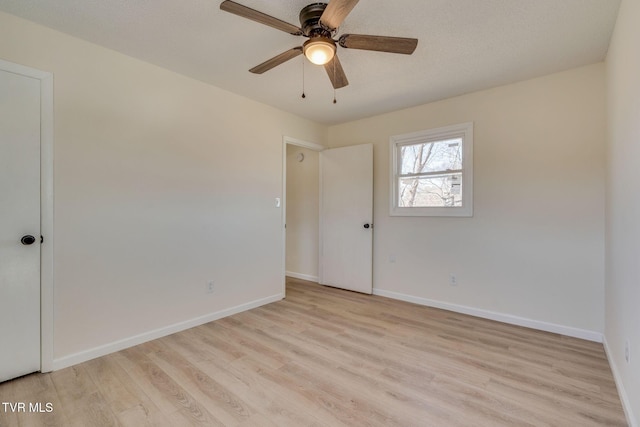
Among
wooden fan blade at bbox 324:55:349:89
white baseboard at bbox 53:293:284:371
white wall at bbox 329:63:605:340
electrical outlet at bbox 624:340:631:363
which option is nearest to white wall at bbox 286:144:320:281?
white baseboard at bbox 53:293:284:371

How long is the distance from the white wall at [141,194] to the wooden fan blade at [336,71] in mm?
1474

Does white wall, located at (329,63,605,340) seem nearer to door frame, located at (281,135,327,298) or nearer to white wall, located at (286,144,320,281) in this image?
door frame, located at (281,135,327,298)

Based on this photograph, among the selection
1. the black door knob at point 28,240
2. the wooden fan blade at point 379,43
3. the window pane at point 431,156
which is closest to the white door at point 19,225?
the black door knob at point 28,240

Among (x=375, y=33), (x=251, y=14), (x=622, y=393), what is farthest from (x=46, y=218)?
(x=622, y=393)

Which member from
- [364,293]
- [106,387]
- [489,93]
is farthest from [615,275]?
[106,387]

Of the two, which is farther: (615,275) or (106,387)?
(615,275)

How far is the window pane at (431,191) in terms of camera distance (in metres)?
3.43

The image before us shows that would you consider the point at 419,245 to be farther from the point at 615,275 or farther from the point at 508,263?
the point at 615,275

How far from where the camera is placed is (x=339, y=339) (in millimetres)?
2643

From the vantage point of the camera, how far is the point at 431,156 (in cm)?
363

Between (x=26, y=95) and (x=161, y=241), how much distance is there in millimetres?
1407

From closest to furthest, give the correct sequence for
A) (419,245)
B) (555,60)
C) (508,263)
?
(555,60) → (508,263) → (419,245)

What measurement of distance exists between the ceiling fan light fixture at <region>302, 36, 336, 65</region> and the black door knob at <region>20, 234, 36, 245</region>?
2.29 metres

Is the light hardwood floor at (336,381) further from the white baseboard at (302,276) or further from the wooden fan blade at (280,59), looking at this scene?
the wooden fan blade at (280,59)
